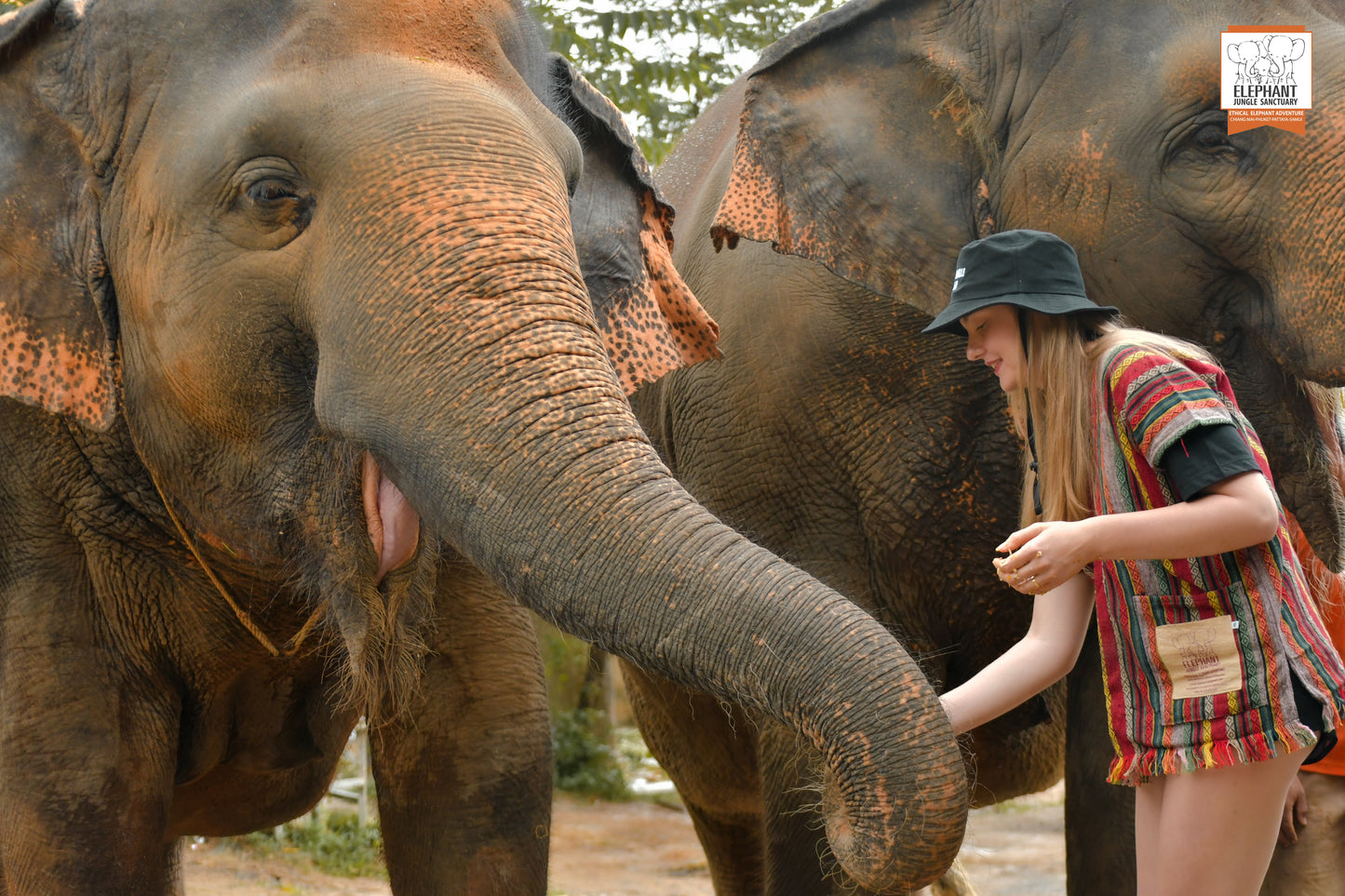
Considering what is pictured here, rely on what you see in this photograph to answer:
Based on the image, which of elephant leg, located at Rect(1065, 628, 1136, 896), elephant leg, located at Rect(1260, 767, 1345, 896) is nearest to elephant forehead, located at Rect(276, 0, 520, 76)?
elephant leg, located at Rect(1065, 628, 1136, 896)

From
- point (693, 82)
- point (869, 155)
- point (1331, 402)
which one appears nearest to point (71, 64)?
point (869, 155)

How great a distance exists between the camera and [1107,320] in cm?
270

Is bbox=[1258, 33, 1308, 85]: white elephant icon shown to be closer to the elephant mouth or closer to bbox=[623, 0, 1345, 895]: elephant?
bbox=[623, 0, 1345, 895]: elephant

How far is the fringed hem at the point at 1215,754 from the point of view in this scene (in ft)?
8.17

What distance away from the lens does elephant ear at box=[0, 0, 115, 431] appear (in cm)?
275

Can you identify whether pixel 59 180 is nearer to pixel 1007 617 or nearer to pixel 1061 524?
pixel 1061 524

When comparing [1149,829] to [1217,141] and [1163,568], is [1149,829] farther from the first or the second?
[1217,141]

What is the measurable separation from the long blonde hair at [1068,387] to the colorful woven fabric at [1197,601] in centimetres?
3

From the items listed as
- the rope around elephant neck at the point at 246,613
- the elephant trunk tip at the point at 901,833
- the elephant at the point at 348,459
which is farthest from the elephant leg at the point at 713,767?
the elephant trunk tip at the point at 901,833

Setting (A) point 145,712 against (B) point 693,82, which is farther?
(B) point 693,82

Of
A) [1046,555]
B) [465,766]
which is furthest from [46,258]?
[1046,555]

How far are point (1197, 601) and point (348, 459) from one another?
1.33 m

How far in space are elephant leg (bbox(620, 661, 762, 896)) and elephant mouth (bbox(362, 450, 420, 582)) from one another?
1829 millimetres

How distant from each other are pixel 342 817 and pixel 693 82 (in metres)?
4.30
